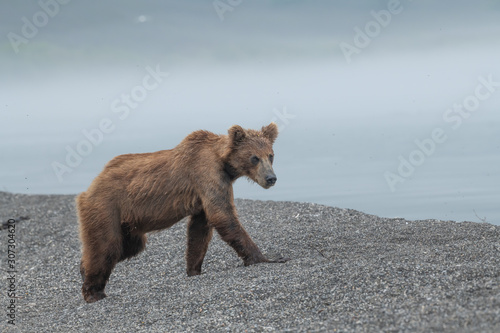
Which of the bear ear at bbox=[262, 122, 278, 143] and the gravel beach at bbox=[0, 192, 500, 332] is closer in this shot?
the gravel beach at bbox=[0, 192, 500, 332]

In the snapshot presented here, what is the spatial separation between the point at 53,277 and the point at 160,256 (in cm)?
180

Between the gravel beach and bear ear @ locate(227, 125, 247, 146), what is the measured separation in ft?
4.92

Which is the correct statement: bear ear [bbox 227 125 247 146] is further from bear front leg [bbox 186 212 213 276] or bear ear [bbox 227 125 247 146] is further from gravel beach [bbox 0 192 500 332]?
gravel beach [bbox 0 192 500 332]

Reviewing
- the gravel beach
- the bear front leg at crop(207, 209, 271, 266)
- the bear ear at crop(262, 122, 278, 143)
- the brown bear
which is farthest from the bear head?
the gravel beach

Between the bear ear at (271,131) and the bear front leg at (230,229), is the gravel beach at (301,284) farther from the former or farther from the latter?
the bear ear at (271,131)

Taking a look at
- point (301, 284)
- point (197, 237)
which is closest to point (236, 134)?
point (197, 237)

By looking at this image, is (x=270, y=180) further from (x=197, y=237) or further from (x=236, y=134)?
(x=197, y=237)

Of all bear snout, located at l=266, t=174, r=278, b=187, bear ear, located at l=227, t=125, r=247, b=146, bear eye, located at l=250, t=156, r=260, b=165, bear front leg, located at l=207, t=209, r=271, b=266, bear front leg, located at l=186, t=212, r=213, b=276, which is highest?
bear ear, located at l=227, t=125, r=247, b=146

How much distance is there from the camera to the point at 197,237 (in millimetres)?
7793

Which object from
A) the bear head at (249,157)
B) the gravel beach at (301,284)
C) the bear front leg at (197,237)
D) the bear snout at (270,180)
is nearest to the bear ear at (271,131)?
the bear head at (249,157)

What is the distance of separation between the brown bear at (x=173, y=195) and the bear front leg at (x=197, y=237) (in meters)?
0.07

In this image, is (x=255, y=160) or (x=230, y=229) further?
(x=255, y=160)

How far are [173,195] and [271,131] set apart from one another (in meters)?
1.47

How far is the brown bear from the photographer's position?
7.29m
